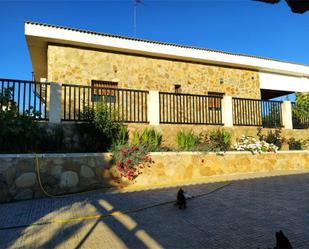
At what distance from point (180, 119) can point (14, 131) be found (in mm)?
6042

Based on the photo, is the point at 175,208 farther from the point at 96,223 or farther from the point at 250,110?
the point at 250,110

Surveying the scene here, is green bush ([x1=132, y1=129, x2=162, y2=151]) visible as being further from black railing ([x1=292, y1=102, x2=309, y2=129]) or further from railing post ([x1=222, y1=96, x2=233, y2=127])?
black railing ([x1=292, y1=102, x2=309, y2=129])

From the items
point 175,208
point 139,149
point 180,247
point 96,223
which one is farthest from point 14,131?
point 180,247

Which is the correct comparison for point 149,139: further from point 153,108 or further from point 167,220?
point 167,220

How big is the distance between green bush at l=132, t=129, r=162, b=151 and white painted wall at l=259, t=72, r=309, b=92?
11411mm

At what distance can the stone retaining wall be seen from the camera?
728cm

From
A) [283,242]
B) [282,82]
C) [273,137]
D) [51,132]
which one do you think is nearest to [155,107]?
[51,132]

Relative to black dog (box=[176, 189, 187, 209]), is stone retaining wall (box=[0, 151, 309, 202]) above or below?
above

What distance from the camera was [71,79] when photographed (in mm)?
13688

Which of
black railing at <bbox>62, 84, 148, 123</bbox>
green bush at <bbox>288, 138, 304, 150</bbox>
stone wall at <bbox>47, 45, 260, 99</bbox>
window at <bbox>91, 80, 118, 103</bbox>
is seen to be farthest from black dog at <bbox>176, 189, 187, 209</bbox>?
stone wall at <bbox>47, 45, 260, 99</bbox>

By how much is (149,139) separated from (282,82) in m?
14.0

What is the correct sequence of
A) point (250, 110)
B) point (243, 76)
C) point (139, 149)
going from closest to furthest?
1. point (139, 149)
2. point (250, 110)
3. point (243, 76)

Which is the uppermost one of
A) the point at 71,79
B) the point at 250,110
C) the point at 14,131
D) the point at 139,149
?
the point at 71,79

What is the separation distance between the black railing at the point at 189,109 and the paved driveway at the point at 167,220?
4.42 m
